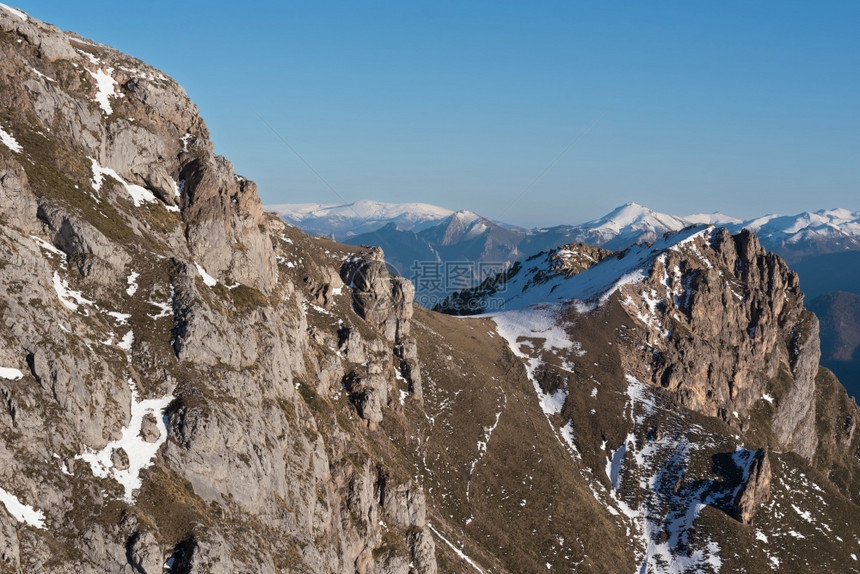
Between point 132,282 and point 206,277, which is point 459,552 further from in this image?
point 132,282

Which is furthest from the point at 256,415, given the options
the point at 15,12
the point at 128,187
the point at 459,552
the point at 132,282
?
the point at 15,12

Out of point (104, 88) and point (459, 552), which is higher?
point (104, 88)

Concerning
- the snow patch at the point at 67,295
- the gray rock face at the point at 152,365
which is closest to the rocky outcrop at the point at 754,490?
the gray rock face at the point at 152,365

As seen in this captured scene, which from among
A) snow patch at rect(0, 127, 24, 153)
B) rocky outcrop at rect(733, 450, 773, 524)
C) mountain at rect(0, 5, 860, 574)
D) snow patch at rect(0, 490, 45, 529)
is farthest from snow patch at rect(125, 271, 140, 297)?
rocky outcrop at rect(733, 450, 773, 524)

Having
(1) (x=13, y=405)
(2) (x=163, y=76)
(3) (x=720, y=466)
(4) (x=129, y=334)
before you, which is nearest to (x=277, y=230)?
(2) (x=163, y=76)

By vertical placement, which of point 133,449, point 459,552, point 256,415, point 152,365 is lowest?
point 459,552

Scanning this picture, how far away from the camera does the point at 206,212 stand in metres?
111

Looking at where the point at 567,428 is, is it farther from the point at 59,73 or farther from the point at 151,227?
the point at 59,73

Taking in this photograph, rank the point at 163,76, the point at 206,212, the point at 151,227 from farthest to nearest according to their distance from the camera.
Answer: the point at 163,76 → the point at 206,212 → the point at 151,227

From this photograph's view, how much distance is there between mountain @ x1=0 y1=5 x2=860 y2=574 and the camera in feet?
230

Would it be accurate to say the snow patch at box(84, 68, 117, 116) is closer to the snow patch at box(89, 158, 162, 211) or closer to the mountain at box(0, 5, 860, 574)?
the mountain at box(0, 5, 860, 574)

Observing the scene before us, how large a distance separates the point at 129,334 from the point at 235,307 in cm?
2045

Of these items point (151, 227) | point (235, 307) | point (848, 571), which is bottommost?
point (848, 571)

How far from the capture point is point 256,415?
91.2 m
